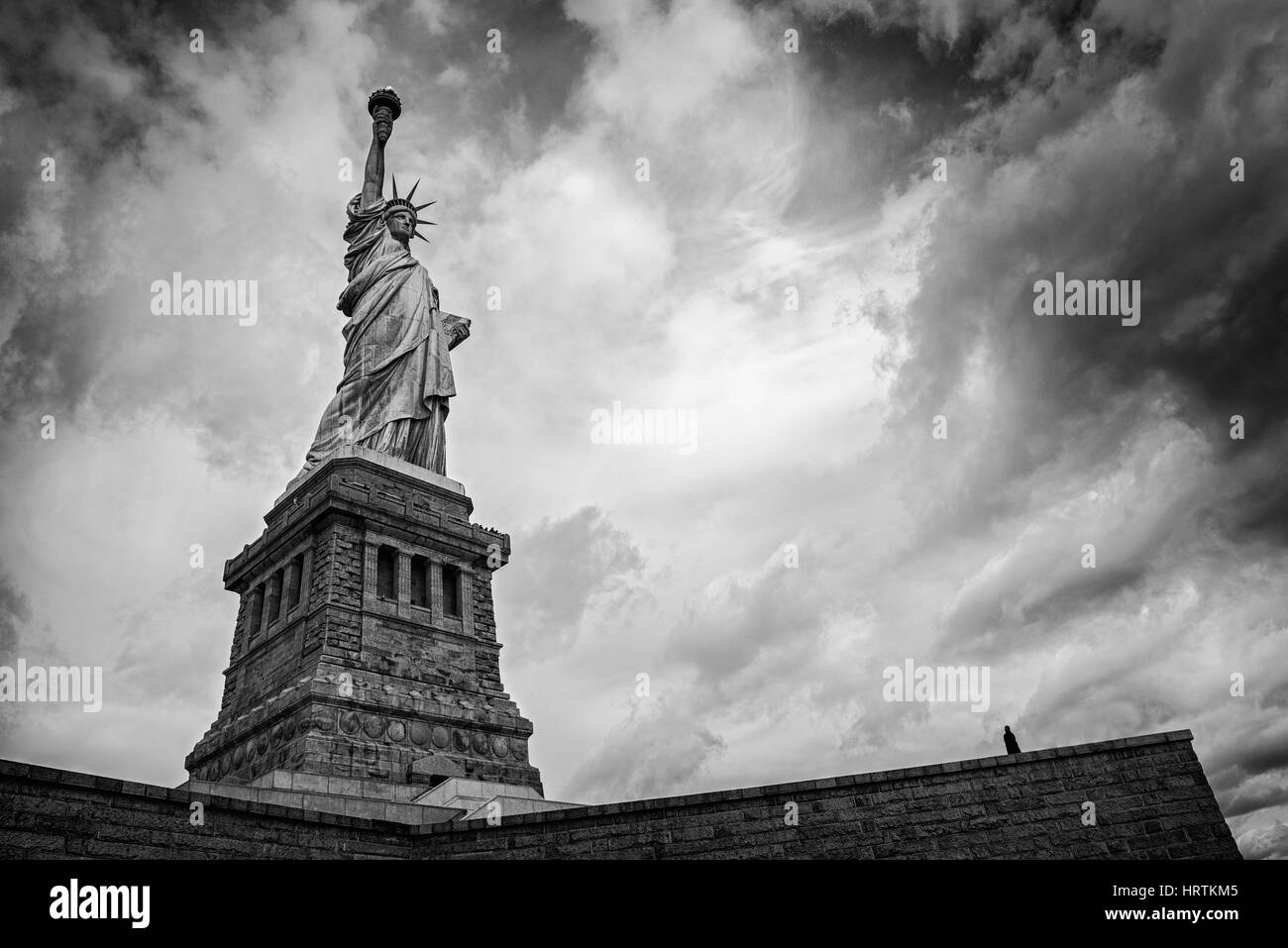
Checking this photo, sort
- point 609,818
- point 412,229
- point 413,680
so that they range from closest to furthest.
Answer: point 609,818 < point 413,680 < point 412,229

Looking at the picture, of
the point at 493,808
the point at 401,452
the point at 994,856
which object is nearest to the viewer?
the point at 994,856

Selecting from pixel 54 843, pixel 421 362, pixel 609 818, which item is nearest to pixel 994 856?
pixel 609 818

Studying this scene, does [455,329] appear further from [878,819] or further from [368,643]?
[878,819]

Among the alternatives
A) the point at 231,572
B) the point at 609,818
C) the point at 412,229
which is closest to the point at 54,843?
the point at 609,818

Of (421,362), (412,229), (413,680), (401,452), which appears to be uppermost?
(412,229)

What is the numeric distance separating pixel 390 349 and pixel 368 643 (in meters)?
11.7

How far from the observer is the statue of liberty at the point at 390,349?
1179 inches

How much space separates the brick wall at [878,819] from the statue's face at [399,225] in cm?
2569

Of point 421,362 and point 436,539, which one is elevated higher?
point 421,362

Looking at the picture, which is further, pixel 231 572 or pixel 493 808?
pixel 231 572

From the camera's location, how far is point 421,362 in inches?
1240

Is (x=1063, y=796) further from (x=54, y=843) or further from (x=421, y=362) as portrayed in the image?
(x=421, y=362)

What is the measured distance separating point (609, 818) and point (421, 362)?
2122cm

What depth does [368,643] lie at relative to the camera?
2405 cm
